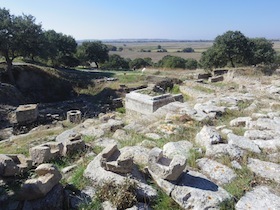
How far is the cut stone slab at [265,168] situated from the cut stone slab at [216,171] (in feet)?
1.23

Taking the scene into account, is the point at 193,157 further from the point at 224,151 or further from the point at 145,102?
the point at 145,102

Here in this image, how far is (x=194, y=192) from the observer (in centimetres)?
304

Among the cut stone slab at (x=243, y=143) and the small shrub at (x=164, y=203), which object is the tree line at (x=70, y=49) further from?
the small shrub at (x=164, y=203)

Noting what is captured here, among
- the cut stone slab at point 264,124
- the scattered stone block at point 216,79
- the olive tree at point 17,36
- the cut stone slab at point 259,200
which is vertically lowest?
the scattered stone block at point 216,79

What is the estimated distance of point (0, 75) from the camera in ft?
67.6

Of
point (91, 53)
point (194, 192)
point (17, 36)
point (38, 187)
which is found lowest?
point (91, 53)

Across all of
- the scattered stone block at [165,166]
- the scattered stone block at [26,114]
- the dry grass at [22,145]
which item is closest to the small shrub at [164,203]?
the scattered stone block at [165,166]

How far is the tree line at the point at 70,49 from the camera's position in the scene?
19672mm

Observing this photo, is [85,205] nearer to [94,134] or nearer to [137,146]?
[137,146]

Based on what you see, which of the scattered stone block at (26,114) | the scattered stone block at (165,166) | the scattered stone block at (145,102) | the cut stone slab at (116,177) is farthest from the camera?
the scattered stone block at (26,114)

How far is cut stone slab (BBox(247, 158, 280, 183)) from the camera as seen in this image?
345 centimetres

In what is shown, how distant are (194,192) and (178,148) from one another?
1.39 metres

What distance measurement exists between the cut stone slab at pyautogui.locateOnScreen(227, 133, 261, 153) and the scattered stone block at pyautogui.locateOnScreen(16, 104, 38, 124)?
10617 millimetres


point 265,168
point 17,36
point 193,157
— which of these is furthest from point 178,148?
point 17,36
